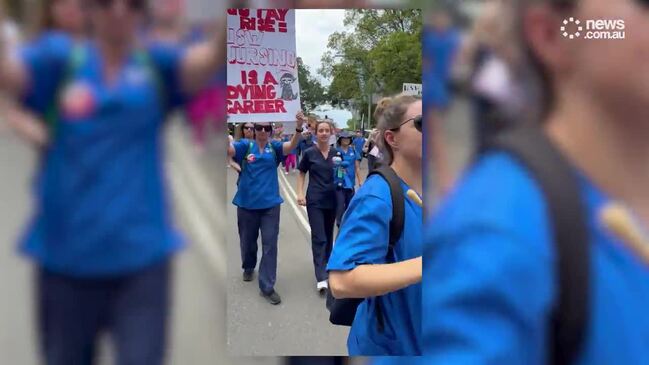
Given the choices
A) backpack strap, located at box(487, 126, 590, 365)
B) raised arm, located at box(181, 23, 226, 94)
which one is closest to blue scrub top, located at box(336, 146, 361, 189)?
raised arm, located at box(181, 23, 226, 94)

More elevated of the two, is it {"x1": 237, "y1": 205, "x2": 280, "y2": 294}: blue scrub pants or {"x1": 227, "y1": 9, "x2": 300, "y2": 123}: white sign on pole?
{"x1": 227, "y1": 9, "x2": 300, "y2": 123}: white sign on pole

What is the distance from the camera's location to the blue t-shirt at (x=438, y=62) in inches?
36.0

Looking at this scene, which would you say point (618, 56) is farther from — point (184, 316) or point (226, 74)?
point (184, 316)

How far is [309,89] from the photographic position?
3.34ft

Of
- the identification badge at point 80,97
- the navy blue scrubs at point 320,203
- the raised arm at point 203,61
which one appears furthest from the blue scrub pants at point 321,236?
the identification badge at point 80,97

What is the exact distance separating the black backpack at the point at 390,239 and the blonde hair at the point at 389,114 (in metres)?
0.04

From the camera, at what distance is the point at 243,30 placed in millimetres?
964

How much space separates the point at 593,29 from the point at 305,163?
61cm

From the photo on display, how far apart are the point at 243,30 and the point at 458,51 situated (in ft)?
1.32

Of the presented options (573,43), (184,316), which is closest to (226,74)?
(184,316)

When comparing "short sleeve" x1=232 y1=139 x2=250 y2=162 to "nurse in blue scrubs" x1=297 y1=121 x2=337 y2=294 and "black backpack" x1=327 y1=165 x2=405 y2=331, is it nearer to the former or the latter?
"nurse in blue scrubs" x1=297 y1=121 x2=337 y2=294

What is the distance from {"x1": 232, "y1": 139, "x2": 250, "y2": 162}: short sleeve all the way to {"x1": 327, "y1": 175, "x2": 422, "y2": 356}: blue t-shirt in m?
0.24

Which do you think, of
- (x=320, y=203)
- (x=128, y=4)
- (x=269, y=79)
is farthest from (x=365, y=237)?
(x=128, y=4)

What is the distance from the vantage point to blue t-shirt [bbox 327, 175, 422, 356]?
1.00m
